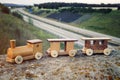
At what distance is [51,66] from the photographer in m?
13.8

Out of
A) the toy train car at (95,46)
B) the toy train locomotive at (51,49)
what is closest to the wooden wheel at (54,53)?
the toy train locomotive at (51,49)

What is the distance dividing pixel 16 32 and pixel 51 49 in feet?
27.0

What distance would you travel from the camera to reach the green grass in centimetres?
2838

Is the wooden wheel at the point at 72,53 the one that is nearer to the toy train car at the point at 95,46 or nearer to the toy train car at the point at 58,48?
the toy train car at the point at 58,48

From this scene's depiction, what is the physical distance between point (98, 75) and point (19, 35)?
38.3 ft

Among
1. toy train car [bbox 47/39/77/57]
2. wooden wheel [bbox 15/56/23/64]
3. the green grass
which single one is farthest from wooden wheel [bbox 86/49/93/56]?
the green grass

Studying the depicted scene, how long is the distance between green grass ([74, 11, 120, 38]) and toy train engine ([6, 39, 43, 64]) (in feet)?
42.1

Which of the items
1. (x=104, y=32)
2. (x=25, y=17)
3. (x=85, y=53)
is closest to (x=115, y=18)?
(x=104, y=32)

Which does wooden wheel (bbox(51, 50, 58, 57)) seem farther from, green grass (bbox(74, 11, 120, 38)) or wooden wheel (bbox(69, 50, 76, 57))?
green grass (bbox(74, 11, 120, 38))

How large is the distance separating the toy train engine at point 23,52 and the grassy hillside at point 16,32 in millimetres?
5927

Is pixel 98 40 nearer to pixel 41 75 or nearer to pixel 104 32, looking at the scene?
pixel 41 75

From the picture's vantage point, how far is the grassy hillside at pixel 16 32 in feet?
69.8

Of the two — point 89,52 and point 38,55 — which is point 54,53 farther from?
point 89,52

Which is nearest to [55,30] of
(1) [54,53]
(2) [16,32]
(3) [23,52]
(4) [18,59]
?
(2) [16,32]
